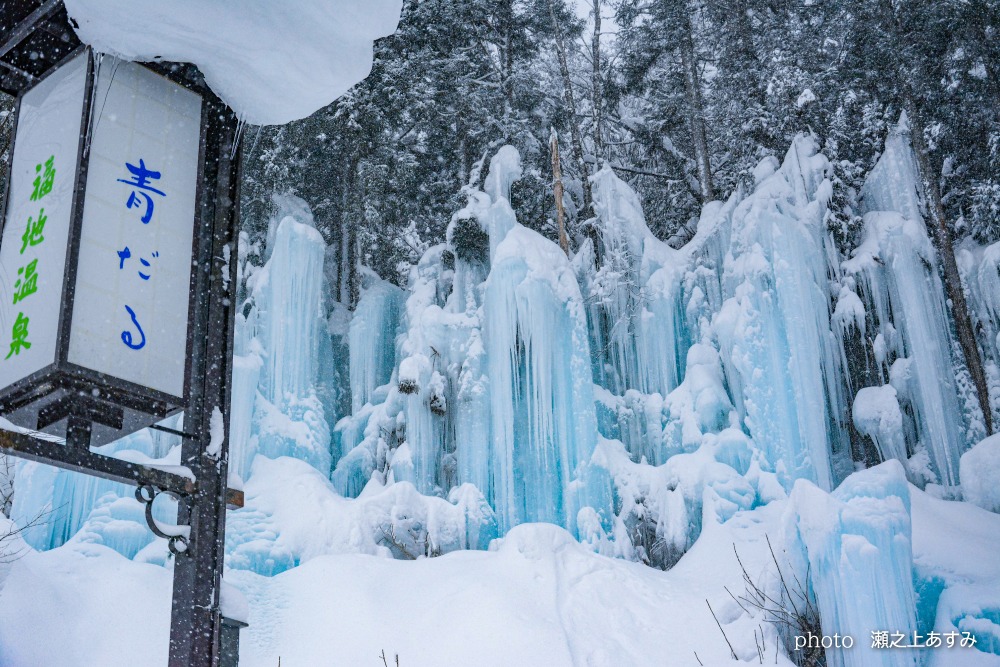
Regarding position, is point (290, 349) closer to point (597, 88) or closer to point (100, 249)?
point (597, 88)

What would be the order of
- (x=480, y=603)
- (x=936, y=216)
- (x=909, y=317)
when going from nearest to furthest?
(x=480, y=603)
(x=909, y=317)
(x=936, y=216)

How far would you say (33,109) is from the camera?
3.45m

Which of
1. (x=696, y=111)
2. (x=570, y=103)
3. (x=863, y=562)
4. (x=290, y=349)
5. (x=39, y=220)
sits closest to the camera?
(x=39, y=220)

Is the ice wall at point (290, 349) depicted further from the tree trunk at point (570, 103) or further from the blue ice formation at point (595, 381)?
the tree trunk at point (570, 103)

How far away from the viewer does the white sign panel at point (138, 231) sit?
9.71 feet

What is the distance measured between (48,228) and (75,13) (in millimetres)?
712

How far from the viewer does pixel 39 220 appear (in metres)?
3.15

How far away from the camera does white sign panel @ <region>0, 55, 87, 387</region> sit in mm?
2930

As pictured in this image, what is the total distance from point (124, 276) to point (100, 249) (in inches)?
4.4

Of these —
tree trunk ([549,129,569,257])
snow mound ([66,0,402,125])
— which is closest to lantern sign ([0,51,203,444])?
snow mound ([66,0,402,125])

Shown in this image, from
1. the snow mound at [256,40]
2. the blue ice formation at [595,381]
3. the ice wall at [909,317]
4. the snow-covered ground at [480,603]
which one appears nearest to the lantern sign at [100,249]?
the snow mound at [256,40]

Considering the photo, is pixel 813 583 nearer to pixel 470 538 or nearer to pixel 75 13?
pixel 470 538

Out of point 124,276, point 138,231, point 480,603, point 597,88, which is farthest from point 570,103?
point 124,276

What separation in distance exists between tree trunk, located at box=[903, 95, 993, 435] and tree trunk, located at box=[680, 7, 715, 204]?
2.57 m
